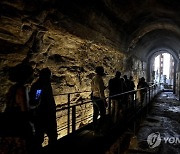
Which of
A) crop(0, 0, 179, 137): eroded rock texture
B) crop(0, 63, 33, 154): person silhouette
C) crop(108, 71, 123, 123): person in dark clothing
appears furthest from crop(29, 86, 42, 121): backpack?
crop(108, 71, 123, 123): person in dark clothing

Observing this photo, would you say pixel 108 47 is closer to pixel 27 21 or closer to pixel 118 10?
pixel 118 10

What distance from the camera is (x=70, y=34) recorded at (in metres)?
6.68

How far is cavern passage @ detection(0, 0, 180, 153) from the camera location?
4.88 metres

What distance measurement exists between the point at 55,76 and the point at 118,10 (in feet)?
13.5

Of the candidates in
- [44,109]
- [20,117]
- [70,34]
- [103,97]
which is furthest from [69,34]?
[20,117]

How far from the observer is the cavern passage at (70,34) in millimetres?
4879

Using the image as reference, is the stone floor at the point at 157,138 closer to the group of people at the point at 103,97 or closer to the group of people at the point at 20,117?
the group of people at the point at 103,97

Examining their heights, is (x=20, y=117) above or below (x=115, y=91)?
below

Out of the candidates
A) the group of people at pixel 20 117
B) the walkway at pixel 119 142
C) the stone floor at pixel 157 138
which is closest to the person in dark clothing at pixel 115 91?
the walkway at pixel 119 142

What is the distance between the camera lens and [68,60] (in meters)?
7.36

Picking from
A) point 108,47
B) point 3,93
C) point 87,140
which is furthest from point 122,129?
point 108,47

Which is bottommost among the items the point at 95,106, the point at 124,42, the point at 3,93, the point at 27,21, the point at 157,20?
the point at 95,106

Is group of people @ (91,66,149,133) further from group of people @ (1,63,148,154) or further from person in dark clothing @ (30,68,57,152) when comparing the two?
person in dark clothing @ (30,68,57,152)

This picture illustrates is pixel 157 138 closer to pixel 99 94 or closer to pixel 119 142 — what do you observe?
pixel 119 142
